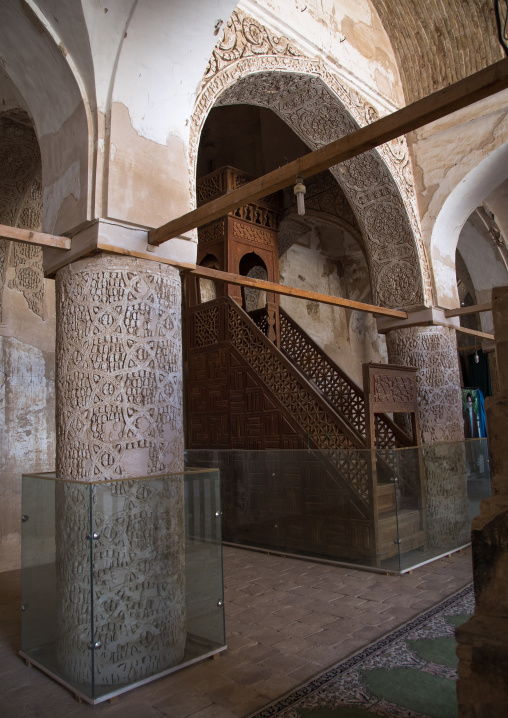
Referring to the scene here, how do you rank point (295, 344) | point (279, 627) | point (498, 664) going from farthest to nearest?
point (295, 344) → point (279, 627) → point (498, 664)

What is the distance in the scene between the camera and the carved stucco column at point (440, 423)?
543 cm

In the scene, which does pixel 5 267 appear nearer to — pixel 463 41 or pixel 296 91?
pixel 296 91

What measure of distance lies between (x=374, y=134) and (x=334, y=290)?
8.75 metres

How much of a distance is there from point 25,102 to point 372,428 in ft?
12.7

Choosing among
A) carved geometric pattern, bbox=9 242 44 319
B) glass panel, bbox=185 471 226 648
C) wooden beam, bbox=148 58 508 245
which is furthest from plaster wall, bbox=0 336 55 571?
wooden beam, bbox=148 58 508 245

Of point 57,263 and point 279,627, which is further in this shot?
point 279,627

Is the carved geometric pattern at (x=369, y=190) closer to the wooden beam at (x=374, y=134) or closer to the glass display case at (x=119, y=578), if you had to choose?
the wooden beam at (x=374, y=134)

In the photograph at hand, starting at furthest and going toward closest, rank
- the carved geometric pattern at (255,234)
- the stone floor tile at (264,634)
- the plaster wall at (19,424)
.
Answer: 1. the carved geometric pattern at (255,234)
2. the plaster wall at (19,424)
3. the stone floor tile at (264,634)

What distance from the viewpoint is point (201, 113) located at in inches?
156

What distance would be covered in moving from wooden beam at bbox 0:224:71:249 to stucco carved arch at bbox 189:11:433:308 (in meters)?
0.96

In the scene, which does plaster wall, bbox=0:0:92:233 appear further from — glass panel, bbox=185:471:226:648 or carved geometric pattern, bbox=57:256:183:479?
glass panel, bbox=185:471:226:648

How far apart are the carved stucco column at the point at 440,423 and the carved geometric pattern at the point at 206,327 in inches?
84.9

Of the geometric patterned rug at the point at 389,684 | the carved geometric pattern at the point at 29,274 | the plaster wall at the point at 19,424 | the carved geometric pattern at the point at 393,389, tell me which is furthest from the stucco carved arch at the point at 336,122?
the geometric patterned rug at the point at 389,684

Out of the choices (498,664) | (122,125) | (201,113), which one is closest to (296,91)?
(201,113)
